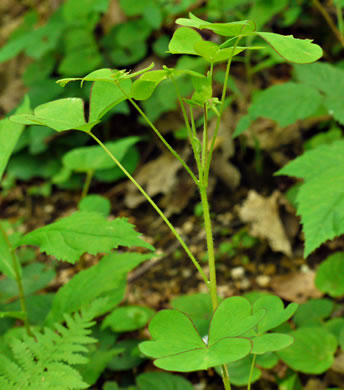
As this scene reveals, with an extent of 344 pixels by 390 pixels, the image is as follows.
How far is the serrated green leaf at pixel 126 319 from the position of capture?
1.64 m

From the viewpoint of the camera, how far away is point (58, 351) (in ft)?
3.77

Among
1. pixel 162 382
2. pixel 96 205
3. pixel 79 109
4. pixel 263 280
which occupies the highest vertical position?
pixel 79 109

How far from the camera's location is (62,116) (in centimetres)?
98

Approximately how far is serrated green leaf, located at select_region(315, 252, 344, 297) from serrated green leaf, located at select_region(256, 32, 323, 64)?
105cm

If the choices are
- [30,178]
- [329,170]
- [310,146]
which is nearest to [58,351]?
[329,170]

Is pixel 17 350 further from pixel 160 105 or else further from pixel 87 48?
pixel 87 48

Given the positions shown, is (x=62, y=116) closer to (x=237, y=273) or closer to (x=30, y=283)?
(x=30, y=283)

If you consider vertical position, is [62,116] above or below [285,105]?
above

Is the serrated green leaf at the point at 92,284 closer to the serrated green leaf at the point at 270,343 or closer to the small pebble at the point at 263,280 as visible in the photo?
the serrated green leaf at the point at 270,343

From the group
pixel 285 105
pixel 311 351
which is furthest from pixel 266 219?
pixel 311 351

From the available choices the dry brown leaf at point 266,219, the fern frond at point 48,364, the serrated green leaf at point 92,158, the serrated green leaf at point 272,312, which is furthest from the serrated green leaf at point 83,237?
the dry brown leaf at point 266,219

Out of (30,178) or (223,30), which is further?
(30,178)

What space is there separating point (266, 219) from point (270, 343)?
1274 mm

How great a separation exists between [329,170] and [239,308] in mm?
733
